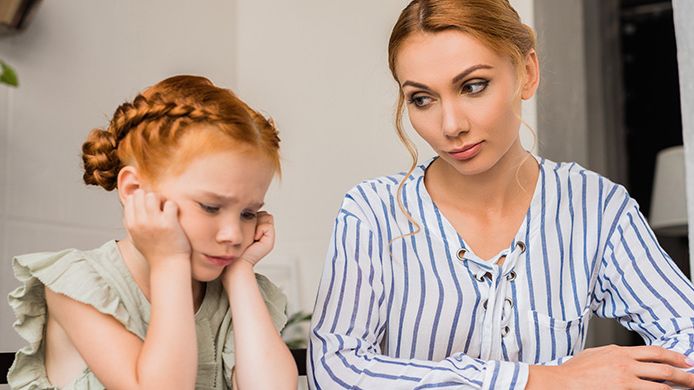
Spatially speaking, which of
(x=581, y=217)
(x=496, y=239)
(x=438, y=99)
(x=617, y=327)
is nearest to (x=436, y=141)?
(x=438, y=99)

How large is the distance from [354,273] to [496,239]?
0.27m

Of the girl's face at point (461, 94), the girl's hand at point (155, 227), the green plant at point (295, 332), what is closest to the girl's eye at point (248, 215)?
the girl's hand at point (155, 227)

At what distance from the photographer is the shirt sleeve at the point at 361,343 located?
4.45 ft

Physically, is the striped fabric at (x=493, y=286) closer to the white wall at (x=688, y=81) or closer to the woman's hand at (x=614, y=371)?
the woman's hand at (x=614, y=371)

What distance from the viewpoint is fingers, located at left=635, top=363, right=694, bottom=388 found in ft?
4.40

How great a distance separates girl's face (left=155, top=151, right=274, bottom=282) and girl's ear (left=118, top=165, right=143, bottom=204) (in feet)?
0.13

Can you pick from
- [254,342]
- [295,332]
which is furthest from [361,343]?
[295,332]

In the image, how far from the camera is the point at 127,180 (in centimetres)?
137

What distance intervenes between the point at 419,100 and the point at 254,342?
493 millimetres

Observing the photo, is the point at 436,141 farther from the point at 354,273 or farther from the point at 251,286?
the point at 251,286

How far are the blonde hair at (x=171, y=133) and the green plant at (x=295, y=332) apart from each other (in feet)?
4.58

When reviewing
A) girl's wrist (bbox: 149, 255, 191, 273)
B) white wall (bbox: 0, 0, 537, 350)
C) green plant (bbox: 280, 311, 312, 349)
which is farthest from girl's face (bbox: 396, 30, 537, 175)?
green plant (bbox: 280, 311, 312, 349)

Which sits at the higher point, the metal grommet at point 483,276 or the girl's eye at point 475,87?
the girl's eye at point 475,87

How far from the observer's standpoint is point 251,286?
1419 mm
